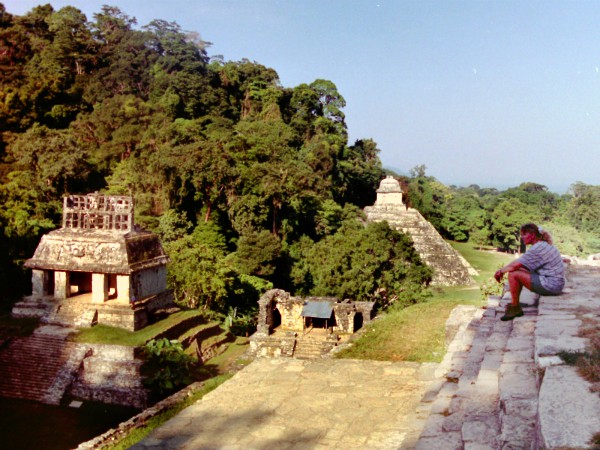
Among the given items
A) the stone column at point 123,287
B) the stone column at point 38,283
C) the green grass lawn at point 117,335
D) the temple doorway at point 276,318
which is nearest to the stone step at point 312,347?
the temple doorway at point 276,318

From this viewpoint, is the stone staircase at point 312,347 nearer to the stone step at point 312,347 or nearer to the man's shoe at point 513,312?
the stone step at point 312,347

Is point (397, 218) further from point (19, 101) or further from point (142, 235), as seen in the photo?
point (19, 101)

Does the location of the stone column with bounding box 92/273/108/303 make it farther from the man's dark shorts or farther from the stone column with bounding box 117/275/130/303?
the man's dark shorts

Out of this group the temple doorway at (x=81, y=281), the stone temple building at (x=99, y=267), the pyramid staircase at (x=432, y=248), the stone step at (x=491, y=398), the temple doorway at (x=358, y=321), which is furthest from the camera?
the pyramid staircase at (x=432, y=248)

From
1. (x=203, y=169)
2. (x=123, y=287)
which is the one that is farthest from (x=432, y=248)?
(x=123, y=287)

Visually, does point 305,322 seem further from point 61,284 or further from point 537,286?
point 537,286

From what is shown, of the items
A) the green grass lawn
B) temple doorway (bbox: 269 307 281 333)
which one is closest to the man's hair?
the green grass lawn

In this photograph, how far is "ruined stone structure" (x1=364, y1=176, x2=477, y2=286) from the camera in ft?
92.5

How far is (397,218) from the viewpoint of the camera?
31.2 m

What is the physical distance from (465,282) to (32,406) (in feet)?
72.5

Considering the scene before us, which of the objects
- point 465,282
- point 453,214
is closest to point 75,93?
point 465,282

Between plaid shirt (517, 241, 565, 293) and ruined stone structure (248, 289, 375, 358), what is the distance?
451 inches

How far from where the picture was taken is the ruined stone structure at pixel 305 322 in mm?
17266

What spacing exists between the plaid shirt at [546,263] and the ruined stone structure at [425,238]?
2085 centimetres
